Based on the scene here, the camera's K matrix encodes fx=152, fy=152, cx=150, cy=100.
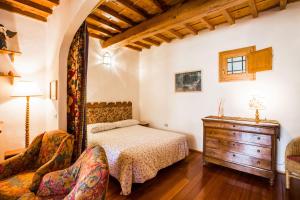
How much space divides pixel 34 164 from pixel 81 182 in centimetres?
134

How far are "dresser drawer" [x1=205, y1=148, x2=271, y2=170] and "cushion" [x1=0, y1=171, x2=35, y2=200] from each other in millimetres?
2836

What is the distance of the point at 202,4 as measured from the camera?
2293 mm

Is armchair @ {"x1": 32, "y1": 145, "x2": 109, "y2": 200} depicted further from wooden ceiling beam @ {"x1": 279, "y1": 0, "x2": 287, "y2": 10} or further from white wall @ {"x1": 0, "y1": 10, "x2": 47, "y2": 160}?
wooden ceiling beam @ {"x1": 279, "y1": 0, "x2": 287, "y2": 10}

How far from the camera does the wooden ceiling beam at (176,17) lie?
7.23 feet

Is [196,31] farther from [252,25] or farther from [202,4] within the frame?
[202,4]

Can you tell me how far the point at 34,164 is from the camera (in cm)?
203

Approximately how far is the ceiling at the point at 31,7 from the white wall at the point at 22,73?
0.13 metres

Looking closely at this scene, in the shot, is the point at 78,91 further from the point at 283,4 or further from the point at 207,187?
the point at 283,4

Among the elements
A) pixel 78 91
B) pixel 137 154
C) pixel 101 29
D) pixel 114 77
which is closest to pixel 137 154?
pixel 137 154

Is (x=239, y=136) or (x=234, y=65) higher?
(x=234, y=65)

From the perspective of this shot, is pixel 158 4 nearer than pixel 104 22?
Yes

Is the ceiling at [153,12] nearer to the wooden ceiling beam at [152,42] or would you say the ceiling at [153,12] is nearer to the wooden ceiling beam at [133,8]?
the wooden ceiling beam at [133,8]

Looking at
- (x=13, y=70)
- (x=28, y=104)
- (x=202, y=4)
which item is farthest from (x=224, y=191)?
(x=13, y=70)

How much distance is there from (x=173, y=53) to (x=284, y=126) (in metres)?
2.88
